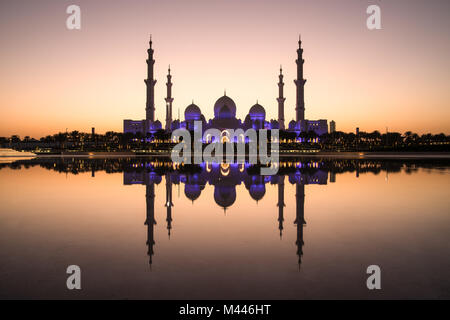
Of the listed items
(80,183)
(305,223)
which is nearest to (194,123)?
(80,183)

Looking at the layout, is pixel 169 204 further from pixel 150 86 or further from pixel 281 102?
pixel 281 102

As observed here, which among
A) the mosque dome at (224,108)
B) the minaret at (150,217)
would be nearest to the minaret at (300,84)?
the mosque dome at (224,108)

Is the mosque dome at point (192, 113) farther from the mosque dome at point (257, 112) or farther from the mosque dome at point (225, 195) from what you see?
the mosque dome at point (225, 195)

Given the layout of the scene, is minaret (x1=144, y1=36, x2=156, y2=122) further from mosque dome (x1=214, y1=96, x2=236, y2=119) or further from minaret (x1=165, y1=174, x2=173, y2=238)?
minaret (x1=165, y1=174, x2=173, y2=238)

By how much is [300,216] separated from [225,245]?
8.62 feet

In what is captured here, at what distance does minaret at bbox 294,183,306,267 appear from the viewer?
4.99 m

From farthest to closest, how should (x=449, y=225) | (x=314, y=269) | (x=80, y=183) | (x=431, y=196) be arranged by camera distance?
1. (x=80, y=183)
2. (x=431, y=196)
3. (x=449, y=225)
4. (x=314, y=269)

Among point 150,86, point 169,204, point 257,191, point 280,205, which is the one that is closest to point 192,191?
point 257,191

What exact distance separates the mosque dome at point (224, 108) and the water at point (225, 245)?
69396 millimetres

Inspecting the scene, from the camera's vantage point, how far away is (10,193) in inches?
417

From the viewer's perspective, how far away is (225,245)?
5.11 meters

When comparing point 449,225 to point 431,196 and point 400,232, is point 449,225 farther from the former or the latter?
point 431,196

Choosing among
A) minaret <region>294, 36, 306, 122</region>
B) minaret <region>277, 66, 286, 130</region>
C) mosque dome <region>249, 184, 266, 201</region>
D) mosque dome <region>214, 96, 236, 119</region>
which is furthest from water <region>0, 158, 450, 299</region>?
minaret <region>277, 66, 286, 130</region>
